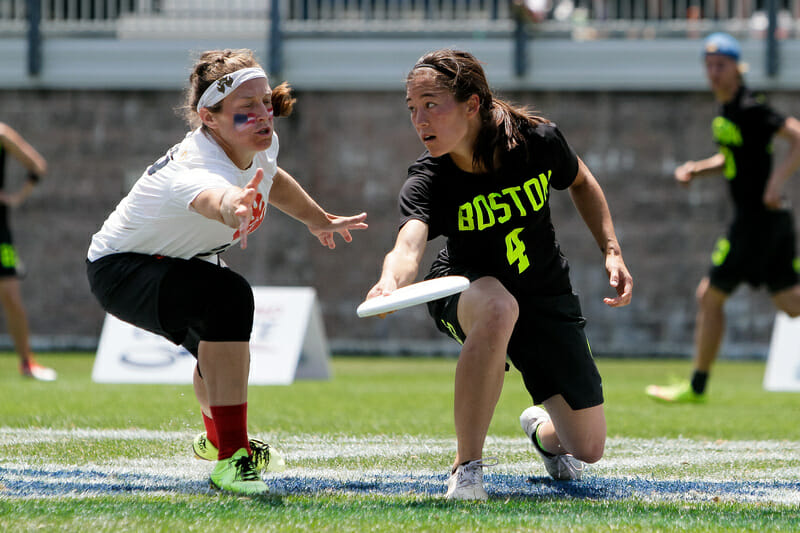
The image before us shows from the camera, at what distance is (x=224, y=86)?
12.2ft

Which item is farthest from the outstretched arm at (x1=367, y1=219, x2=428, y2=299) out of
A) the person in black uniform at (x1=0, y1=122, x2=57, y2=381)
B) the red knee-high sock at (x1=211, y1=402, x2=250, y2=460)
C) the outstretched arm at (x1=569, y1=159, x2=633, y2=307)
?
the person in black uniform at (x1=0, y1=122, x2=57, y2=381)

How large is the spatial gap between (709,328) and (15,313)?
5437 mm

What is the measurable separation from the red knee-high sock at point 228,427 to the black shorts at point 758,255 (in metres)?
4.88

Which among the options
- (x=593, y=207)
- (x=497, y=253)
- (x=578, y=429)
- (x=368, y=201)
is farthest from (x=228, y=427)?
(x=368, y=201)

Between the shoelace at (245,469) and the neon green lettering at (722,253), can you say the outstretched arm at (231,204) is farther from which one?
the neon green lettering at (722,253)

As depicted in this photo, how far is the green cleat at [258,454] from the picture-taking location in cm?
392

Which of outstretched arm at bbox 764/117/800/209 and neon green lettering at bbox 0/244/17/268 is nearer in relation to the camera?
outstretched arm at bbox 764/117/800/209

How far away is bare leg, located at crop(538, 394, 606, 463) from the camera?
13.0 feet

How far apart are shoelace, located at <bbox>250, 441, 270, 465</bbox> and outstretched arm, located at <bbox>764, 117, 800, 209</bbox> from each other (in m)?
4.91

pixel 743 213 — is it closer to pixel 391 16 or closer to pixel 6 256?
pixel 6 256

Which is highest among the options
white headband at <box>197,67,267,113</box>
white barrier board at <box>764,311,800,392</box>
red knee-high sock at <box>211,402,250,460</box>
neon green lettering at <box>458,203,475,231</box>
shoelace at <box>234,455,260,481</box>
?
white headband at <box>197,67,267,113</box>

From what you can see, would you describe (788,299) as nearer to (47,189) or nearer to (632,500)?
(632,500)

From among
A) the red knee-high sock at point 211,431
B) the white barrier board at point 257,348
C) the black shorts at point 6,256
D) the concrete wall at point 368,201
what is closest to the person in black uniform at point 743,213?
the white barrier board at point 257,348

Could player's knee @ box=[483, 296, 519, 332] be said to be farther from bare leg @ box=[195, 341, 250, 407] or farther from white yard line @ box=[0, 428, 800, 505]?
bare leg @ box=[195, 341, 250, 407]
